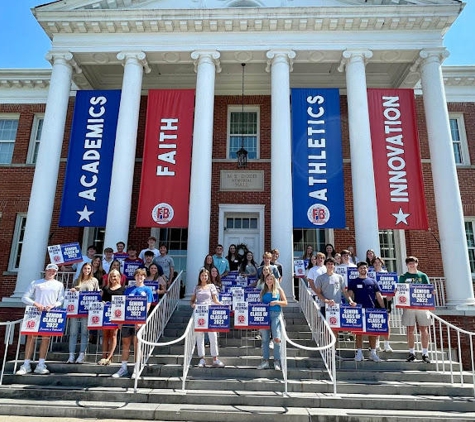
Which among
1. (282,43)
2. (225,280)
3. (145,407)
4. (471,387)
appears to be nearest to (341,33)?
(282,43)

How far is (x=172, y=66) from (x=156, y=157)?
495 centimetres

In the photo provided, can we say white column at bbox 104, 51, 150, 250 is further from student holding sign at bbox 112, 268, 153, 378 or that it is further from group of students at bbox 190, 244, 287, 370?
student holding sign at bbox 112, 268, 153, 378

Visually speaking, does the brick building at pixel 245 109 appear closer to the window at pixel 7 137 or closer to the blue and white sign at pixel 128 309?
the window at pixel 7 137

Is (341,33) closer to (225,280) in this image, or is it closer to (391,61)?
(391,61)

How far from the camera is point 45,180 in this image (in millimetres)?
12836

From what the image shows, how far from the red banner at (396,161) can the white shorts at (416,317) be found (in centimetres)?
414

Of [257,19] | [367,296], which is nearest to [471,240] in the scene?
[367,296]

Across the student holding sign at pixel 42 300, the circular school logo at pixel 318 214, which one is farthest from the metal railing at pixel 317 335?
the student holding sign at pixel 42 300

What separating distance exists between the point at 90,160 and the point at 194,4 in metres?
6.40

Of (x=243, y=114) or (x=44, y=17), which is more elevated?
(x=44, y=17)

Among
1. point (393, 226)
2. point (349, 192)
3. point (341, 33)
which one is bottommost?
point (393, 226)

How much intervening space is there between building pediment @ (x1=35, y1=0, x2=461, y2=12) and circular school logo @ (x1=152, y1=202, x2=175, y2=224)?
262 inches

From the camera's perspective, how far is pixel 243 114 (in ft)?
55.0

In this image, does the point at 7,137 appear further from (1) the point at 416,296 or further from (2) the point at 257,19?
(1) the point at 416,296
